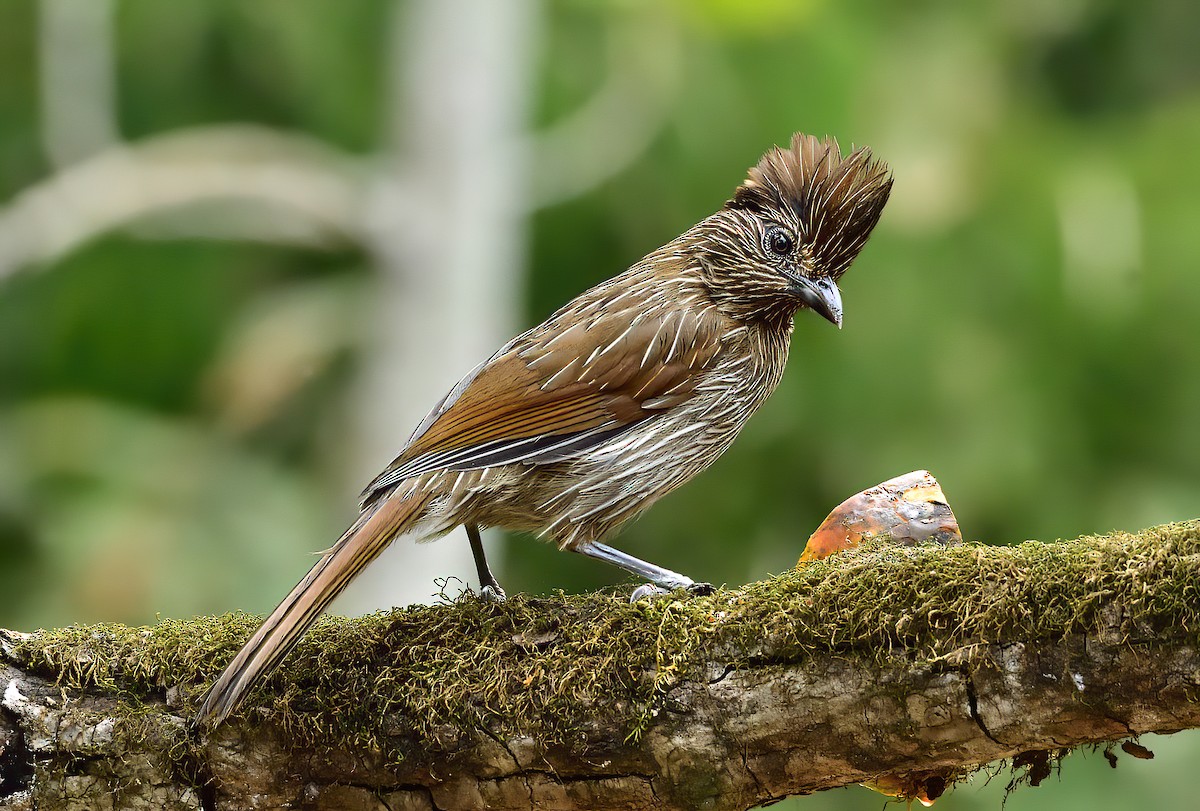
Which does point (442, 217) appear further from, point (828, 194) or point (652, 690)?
point (652, 690)

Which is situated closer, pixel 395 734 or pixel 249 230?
pixel 395 734

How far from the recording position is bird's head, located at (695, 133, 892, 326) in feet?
13.6

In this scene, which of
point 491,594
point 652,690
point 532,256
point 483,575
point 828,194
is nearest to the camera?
point 652,690

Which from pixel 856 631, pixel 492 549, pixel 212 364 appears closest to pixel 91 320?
pixel 212 364

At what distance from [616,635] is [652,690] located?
187 millimetres

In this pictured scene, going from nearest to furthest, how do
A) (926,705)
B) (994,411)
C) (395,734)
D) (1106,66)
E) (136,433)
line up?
(926,705)
(395,734)
(994,411)
(136,433)
(1106,66)

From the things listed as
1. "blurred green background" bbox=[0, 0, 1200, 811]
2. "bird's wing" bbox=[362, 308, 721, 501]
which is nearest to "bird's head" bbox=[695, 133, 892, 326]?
"bird's wing" bbox=[362, 308, 721, 501]

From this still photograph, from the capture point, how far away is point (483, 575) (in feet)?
12.8

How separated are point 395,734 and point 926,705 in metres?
1.22

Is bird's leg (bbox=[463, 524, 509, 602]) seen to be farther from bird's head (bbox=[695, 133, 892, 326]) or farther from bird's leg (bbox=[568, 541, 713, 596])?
bird's head (bbox=[695, 133, 892, 326])

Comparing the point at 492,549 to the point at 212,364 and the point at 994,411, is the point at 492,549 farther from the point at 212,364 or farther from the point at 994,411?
the point at 994,411

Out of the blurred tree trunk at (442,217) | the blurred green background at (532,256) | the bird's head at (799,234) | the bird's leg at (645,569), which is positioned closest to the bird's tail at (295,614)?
the bird's leg at (645,569)

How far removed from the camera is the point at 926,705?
2795 mm

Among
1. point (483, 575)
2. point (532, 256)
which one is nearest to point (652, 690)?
point (483, 575)
